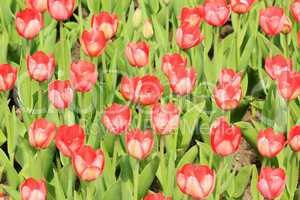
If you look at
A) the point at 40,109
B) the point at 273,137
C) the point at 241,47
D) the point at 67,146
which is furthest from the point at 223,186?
the point at 241,47

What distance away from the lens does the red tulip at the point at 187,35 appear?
97.2 inches

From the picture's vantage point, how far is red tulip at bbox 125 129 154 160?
1.95m

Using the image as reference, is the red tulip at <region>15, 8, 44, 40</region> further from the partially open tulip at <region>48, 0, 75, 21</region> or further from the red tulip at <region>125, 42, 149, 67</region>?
the red tulip at <region>125, 42, 149, 67</region>

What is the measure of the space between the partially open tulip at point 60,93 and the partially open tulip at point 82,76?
0.14 ft

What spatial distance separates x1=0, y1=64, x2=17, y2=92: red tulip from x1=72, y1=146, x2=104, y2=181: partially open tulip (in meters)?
0.51

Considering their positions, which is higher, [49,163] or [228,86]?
[228,86]

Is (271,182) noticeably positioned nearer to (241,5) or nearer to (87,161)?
(87,161)

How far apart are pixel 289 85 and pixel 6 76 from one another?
86 cm

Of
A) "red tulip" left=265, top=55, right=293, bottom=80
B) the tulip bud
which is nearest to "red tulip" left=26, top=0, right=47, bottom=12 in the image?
the tulip bud

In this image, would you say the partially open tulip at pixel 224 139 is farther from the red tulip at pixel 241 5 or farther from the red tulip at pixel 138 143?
the red tulip at pixel 241 5

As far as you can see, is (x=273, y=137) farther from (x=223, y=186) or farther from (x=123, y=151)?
(x=123, y=151)

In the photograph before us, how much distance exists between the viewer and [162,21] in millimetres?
3184

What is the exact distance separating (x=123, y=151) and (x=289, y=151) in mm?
527

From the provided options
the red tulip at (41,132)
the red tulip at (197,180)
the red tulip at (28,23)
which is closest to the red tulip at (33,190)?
the red tulip at (41,132)
